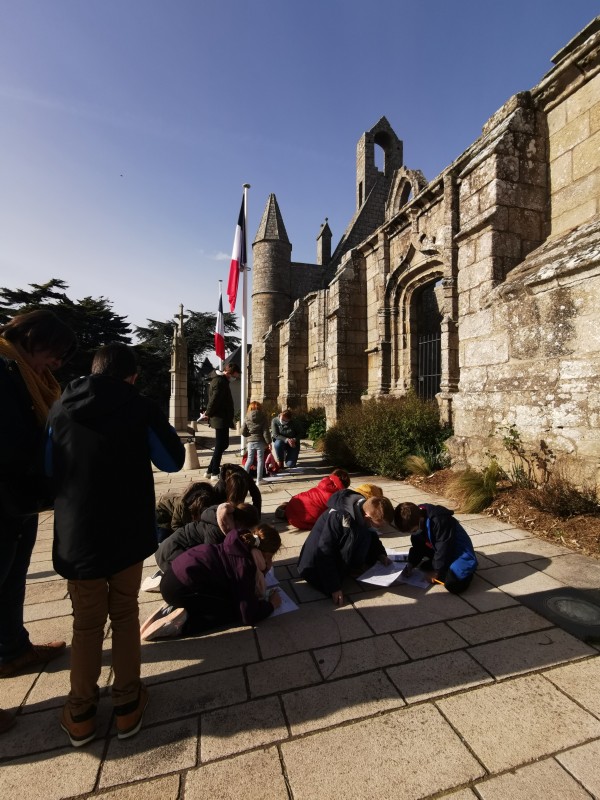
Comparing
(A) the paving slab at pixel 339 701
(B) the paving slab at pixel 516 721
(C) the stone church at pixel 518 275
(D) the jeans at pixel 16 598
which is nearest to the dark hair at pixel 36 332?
(D) the jeans at pixel 16 598

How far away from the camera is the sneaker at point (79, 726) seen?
1651 millimetres

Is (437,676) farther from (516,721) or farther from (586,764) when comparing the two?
(586,764)

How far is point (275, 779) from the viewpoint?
1.49 m

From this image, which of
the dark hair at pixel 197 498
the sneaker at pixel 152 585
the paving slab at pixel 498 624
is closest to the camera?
the paving slab at pixel 498 624

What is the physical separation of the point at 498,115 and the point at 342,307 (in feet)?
19.3

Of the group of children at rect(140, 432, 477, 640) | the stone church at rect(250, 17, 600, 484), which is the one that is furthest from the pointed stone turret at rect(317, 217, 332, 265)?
the group of children at rect(140, 432, 477, 640)

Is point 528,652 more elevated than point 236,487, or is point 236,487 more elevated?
point 236,487

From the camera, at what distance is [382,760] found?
155 centimetres

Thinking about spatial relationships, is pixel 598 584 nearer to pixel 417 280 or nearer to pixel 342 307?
pixel 417 280

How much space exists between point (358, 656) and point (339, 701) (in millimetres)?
358

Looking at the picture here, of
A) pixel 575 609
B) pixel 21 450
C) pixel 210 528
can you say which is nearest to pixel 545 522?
pixel 575 609

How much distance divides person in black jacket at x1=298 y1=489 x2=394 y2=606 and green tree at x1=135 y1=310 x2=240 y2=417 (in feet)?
94.5

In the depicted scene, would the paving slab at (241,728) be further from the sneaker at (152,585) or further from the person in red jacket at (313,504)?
the person in red jacket at (313,504)

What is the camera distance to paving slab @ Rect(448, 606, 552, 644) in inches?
92.6
